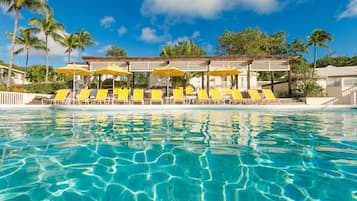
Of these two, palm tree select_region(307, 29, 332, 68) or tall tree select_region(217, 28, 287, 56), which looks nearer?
tall tree select_region(217, 28, 287, 56)

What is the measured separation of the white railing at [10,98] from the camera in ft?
37.6

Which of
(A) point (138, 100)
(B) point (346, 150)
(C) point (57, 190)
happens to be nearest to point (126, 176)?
(C) point (57, 190)

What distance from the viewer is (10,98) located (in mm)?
11812

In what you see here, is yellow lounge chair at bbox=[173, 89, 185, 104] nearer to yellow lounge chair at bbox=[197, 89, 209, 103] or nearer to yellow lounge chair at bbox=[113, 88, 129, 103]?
yellow lounge chair at bbox=[197, 89, 209, 103]

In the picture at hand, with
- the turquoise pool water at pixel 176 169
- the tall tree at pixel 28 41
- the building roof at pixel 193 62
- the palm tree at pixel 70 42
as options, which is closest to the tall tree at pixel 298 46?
the building roof at pixel 193 62

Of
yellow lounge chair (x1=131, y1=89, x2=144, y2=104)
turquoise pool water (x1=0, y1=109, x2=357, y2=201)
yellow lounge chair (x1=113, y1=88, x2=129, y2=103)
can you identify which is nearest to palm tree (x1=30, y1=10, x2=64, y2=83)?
yellow lounge chair (x1=113, y1=88, x2=129, y2=103)

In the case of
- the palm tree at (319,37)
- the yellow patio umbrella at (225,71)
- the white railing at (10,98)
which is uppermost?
the palm tree at (319,37)

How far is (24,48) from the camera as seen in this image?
28.2 meters

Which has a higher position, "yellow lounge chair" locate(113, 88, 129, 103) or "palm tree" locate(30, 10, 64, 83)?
"palm tree" locate(30, 10, 64, 83)

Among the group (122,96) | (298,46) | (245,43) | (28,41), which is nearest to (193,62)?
(122,96)

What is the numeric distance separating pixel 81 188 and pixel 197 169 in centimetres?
122

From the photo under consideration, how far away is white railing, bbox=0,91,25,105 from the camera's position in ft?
37.6

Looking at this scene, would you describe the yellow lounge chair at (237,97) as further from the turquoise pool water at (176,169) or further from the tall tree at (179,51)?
the tall tree at (179,51)

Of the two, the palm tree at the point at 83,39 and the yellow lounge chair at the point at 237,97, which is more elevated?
the palm tree at the point at 83,39
